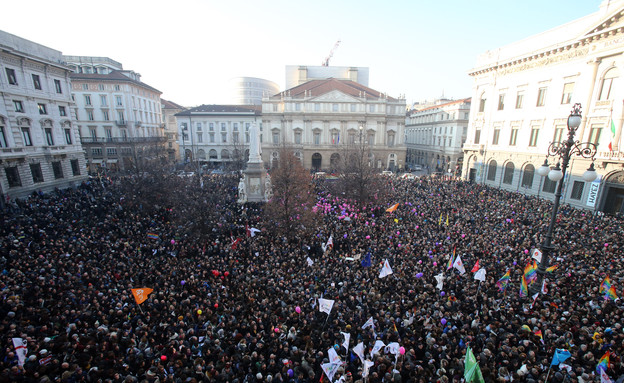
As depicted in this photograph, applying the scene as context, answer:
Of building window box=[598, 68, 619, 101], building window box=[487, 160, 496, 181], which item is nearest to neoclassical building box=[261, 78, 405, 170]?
building window box=[487, 160, 496, 181]

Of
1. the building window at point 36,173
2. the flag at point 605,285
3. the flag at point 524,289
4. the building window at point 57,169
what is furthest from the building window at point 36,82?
the flag at point 605,285

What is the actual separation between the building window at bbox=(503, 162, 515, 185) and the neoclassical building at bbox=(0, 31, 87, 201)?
46.5 m

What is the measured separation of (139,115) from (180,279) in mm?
47477

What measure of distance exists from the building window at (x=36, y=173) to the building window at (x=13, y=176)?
1409mm

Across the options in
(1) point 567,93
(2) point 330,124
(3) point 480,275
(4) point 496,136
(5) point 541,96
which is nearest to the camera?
(3) point 480,275

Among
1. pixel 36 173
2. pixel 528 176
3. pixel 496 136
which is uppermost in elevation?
→ pixel 496 136

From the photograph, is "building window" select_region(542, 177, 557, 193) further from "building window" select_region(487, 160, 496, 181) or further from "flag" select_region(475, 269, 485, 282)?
"flag" select_region(475, 269, 485, 282)

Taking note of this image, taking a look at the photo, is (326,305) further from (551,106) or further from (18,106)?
(18,106)

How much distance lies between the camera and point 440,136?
180 feet

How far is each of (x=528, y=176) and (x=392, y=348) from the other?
2992 centimetres

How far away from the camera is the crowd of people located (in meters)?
7.40

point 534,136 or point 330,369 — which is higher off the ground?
point 534,136

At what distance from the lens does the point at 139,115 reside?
49.1m

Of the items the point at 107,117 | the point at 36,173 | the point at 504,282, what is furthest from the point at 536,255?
the point at 107,117
